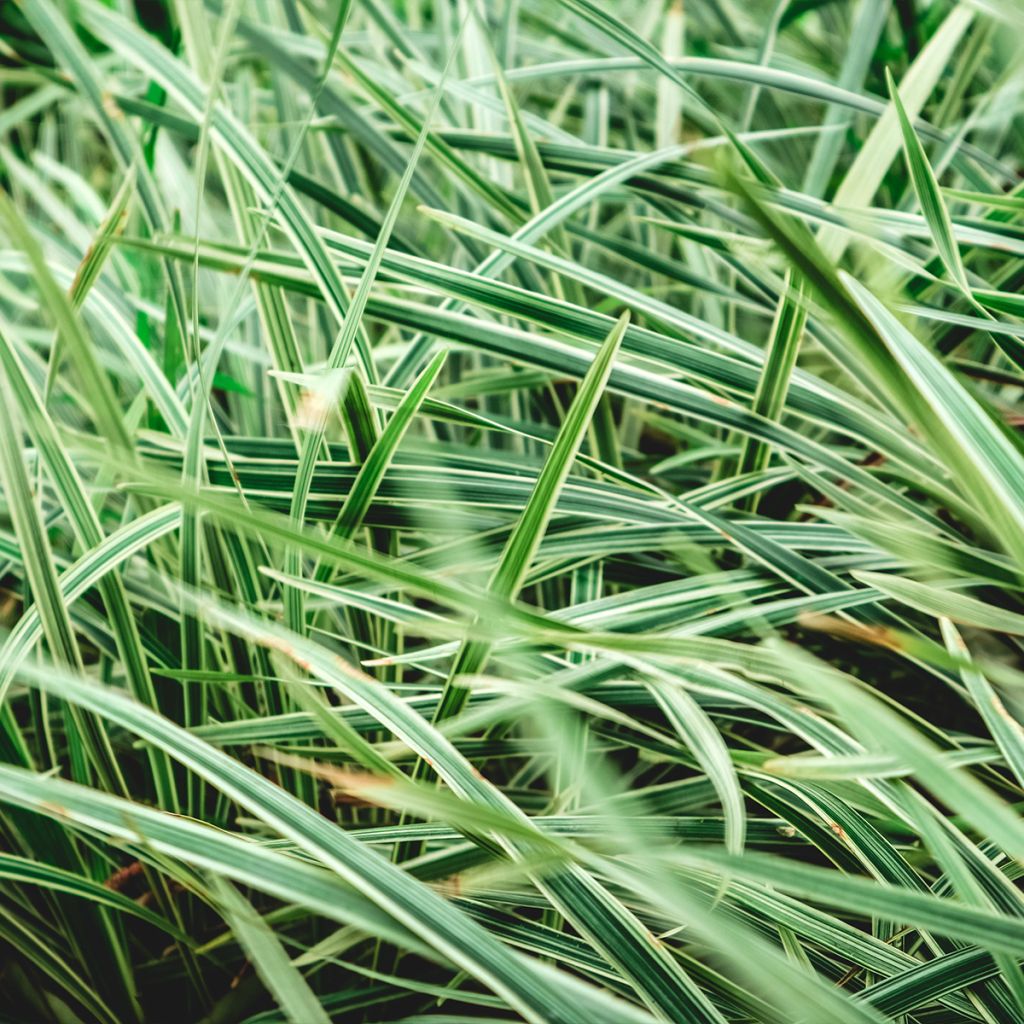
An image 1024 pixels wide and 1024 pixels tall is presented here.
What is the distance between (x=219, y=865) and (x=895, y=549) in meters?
0.32

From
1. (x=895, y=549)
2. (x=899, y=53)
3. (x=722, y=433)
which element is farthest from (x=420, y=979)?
(x=899, y=53)

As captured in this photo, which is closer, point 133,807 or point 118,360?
point 133,807

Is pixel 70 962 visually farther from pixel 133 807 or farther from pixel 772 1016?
pixel 772 1016

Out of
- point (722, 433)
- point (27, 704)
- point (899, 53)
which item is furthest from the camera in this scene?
point (899, 53)

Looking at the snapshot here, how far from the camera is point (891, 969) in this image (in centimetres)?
39

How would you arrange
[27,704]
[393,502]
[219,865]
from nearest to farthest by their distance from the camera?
[219,865], [393,502], [27,704]

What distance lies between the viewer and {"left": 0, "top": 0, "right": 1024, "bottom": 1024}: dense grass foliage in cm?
31

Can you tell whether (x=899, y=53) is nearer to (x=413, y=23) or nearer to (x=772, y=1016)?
(x=413, y=23)

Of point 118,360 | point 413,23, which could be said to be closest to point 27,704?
point 118,360

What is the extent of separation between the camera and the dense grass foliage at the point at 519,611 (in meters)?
0.31

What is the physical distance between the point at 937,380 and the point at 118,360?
65 cm

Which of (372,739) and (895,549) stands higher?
(895,549)

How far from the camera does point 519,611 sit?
0.32 metres

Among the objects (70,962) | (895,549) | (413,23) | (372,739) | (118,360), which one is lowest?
(70,962)
